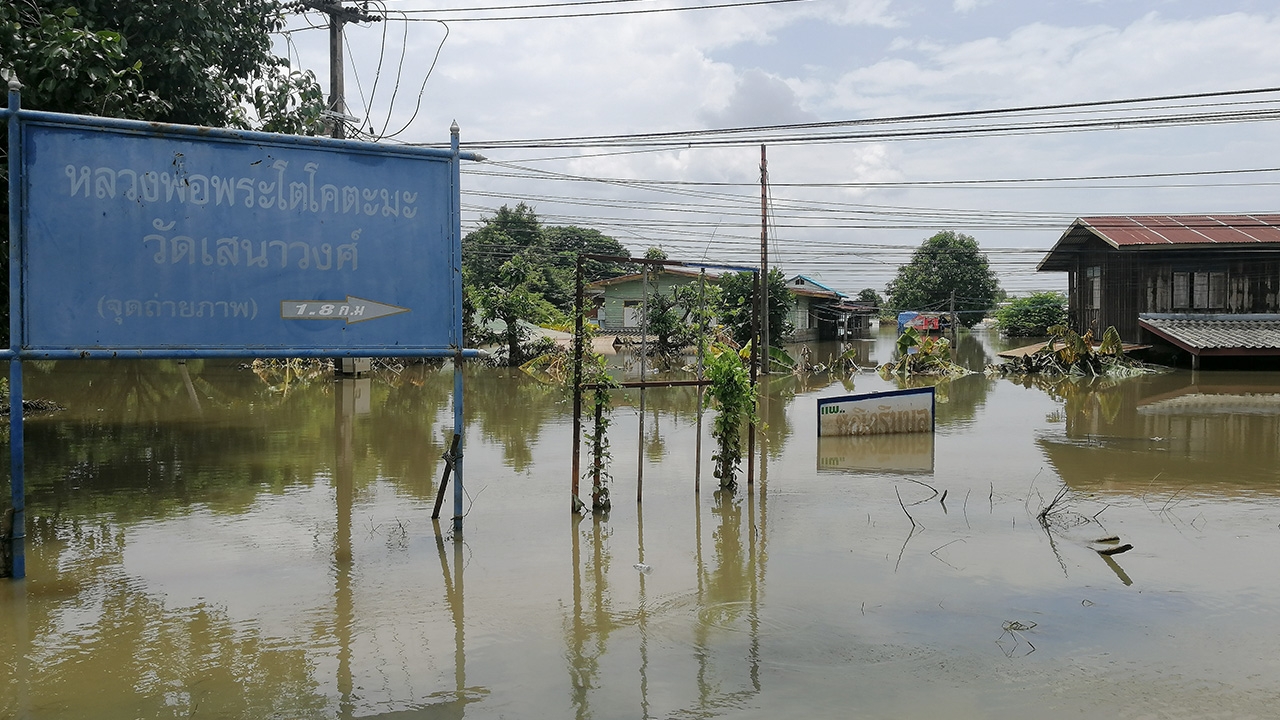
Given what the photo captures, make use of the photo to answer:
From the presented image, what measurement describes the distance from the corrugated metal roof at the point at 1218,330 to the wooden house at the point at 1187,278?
0.03 metres

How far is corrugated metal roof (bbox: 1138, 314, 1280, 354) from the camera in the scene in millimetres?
28859

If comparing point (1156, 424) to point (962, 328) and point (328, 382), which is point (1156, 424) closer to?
point (328, 382)

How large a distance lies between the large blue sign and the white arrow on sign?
0.5 inches

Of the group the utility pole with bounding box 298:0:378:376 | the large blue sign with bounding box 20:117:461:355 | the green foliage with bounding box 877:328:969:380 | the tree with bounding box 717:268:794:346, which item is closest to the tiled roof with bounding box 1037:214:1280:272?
the green foliage with bounding box 877:328:969:380

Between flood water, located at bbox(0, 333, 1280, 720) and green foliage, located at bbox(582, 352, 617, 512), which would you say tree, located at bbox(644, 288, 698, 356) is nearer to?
flood water, located at bbox(0, 333, 1280, 720)

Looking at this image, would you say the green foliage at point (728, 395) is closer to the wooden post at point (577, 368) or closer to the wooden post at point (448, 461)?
the wooden post at point (577, 368)

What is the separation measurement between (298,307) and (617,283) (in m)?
40.7

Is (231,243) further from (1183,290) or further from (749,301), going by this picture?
(1183,290)

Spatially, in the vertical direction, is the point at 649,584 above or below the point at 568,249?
below

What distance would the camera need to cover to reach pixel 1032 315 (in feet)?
223

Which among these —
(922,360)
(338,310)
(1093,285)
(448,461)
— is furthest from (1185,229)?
(338,310)

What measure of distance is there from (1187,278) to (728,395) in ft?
95.5

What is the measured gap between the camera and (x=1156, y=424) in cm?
1748

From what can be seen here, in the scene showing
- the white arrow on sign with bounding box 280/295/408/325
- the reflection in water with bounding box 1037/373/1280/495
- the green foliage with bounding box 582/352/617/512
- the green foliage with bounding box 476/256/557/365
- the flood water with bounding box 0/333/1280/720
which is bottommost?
the flood water with bounding box 0/333/1280/720
